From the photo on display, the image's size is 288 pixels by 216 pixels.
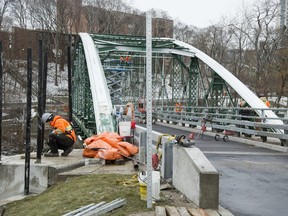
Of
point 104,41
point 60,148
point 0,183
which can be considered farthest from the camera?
point 104,41

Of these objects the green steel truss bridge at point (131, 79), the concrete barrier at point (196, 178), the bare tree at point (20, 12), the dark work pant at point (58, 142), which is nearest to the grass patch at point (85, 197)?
the concrete barrier at point (196, 178)

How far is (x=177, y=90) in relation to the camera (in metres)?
26.2

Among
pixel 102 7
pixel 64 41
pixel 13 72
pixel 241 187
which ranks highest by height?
pixel 102 7

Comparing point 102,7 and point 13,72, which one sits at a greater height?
point 102,7

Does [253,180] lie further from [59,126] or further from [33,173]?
[59,126]

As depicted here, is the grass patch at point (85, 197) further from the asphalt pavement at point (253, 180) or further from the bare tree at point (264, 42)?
the bare tree at point (264, 42)

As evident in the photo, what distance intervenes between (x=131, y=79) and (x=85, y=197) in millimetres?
33293

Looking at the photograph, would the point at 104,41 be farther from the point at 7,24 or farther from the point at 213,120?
the point at 7,24

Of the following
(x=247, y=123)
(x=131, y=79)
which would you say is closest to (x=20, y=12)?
(x=131, y=79)

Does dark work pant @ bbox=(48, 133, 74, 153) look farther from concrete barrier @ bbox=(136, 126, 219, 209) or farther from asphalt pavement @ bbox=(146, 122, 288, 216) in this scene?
concrete barrier @ bbox=(136, 126, 219, 209)

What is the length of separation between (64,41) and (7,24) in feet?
31.9

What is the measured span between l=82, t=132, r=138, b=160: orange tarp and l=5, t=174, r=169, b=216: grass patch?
48.7 inches

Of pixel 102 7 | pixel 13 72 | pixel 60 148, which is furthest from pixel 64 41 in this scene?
pixel 60 148

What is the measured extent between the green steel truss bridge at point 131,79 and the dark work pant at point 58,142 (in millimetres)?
1482
